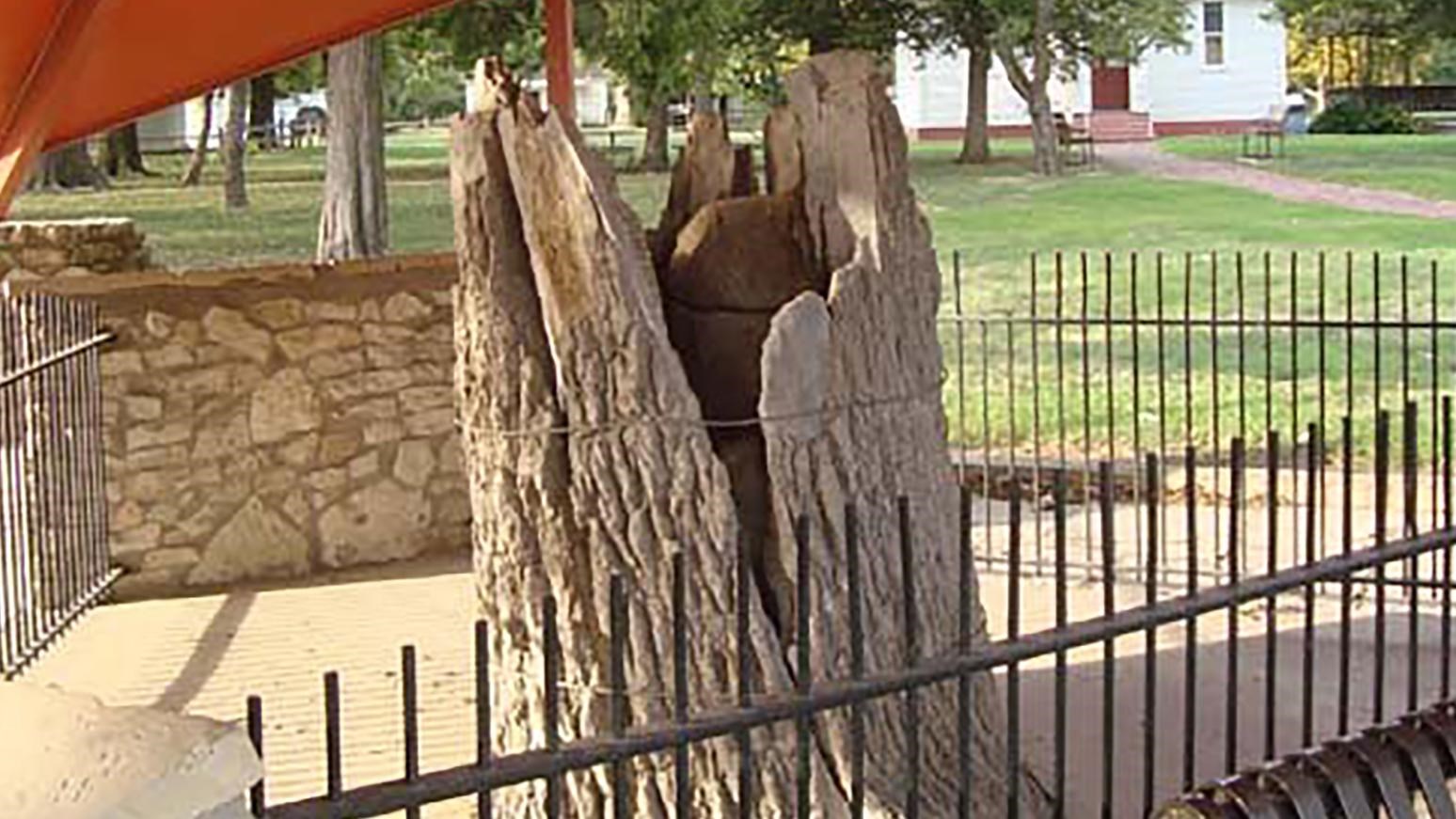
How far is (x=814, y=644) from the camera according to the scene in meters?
5.39

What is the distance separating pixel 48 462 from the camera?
9.77 m

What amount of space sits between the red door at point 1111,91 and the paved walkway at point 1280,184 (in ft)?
20.9

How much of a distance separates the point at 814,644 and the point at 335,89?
11.9 metres

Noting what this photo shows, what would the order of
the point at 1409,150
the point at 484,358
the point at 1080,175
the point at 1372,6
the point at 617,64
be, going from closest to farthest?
1. the point at 484,358
2. the point at 617,64
3. the point at 1080,175
4. the point at 1409,150
5. the point at 1372,6

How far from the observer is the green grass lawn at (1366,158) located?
3234 cm

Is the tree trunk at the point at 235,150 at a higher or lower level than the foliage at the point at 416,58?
lower

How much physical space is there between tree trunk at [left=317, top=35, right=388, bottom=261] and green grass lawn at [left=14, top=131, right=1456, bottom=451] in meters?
4.29

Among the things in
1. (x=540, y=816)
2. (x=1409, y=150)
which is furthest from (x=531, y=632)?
(x=1409, y=150)

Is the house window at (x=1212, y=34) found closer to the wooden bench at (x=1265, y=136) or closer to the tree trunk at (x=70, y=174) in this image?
the wooden bench at (x=1265, y=136)

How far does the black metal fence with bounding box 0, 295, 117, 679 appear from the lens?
9.45 m

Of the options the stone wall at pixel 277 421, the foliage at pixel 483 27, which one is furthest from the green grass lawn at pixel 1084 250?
the stone wall at pixel 277 421

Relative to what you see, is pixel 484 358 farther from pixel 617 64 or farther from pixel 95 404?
pixel 617 64

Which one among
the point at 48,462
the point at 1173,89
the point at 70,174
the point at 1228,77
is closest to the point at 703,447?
the point at 48,462

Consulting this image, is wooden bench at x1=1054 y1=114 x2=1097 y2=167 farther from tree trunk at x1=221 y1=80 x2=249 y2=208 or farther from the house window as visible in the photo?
tree trunk at x1=221 y1=80 x2=249 y2=208
